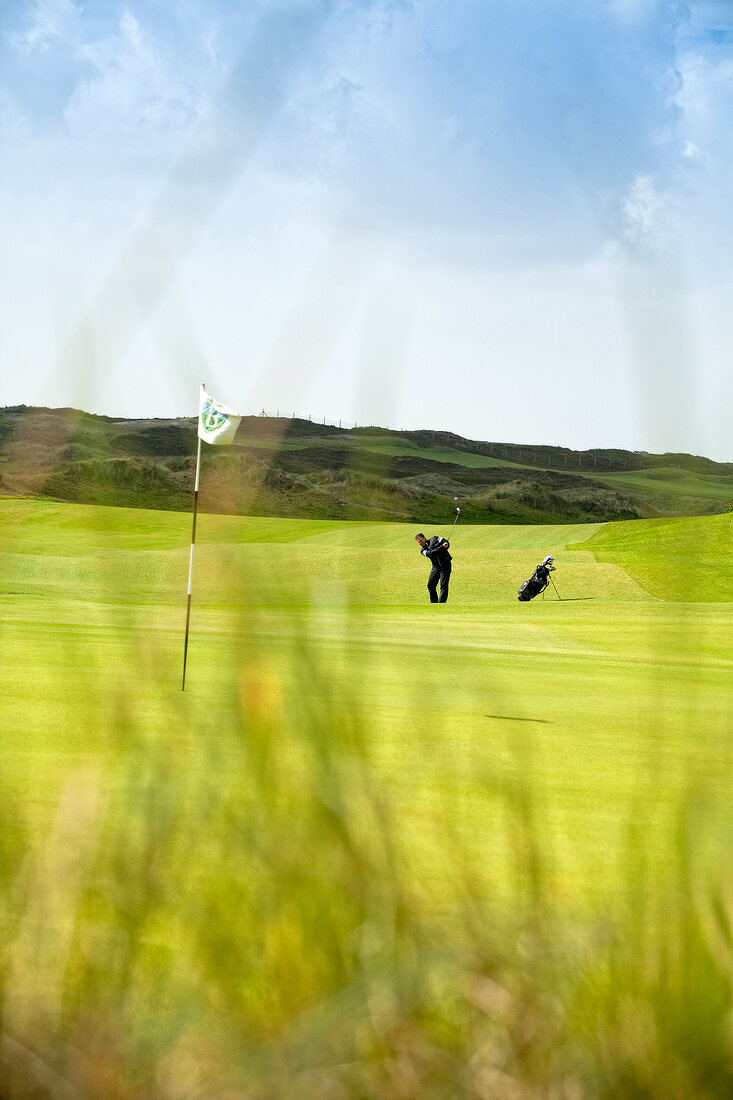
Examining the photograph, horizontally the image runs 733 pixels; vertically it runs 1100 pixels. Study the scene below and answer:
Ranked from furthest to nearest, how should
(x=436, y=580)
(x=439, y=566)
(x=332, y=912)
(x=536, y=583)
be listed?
1. (x=436, y=580)
2. (x=439, y=566)
3. (x=536, y=583)
4. (x=332, y=912)

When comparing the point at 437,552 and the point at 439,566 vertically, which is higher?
the point at 437,552

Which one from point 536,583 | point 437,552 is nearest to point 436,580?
point 437,552

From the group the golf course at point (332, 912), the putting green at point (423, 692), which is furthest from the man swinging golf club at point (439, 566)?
the golf course at point (332, 912)

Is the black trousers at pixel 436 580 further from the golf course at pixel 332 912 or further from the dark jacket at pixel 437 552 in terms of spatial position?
the golf course at pixel 332 912

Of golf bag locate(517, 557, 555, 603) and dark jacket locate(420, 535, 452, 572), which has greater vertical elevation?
dark jacket locate(420, 535, 452, 572)

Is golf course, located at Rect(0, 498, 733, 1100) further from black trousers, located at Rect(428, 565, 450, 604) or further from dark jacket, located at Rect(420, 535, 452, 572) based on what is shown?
black trousers, located at Rect(428, 565, 450, 604)

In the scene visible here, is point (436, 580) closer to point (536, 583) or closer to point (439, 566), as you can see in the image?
point (439, 566)

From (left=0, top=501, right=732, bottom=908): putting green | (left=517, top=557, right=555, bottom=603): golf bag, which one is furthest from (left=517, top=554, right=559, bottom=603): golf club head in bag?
(left=0, top=501, right=732, bottom=908): putting green

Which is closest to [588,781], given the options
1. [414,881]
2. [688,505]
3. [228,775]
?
[228,775]

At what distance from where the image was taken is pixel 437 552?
24.2 metres

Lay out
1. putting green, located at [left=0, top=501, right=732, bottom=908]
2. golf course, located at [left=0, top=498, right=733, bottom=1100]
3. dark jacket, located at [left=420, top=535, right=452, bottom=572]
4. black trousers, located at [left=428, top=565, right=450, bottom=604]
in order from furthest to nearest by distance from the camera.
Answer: black trousers, located at [left=428, top=565, right=450, bottom=604] < dark jacket, located at [left=420, top=535, right=452, bottom=572] < putting green, located at [left=0, top=501, right=732, bottom=908] < golf course, located at [left=0, top=498, right=733, bottom=1100]

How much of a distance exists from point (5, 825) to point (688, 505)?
2361mm

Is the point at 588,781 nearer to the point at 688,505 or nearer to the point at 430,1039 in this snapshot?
the point at 688,505

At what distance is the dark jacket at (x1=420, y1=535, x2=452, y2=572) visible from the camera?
77.0ft
